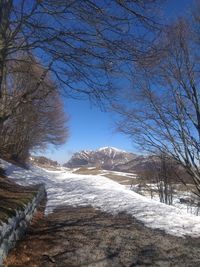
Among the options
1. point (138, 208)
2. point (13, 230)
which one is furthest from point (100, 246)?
point (138, 208)

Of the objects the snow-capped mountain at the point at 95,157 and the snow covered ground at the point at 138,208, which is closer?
the snow covered ground at the point at 138,208

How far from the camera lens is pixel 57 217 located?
374 inches

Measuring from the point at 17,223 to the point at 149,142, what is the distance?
417cm

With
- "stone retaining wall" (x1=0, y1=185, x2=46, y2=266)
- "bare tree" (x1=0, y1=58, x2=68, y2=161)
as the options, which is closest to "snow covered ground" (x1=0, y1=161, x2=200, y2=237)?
"stone retaining wall" (x1=0, y1=185, x2=46, y2=266)

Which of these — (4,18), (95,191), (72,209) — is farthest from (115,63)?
(95,191)

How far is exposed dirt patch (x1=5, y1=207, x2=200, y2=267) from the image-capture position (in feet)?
18.9

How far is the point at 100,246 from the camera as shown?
659 centimetres

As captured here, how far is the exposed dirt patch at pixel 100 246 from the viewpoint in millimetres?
5766

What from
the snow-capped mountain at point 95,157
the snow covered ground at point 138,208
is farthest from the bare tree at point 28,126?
the snow-capped mountain at point 95,157

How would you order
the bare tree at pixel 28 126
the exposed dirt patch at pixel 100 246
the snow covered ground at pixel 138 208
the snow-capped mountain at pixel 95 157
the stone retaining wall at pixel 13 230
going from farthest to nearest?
the snow-capped mountain at pixel 95 157 → the bare tree at pixel 28 126 → the snow covered ground at pixel 138 208 → the exposed dirt patch at pixel 100 246 → the stone retaining wall at pixel 13 230

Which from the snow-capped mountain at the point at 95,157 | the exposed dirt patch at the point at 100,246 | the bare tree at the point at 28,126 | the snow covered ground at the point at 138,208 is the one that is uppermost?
the snow-capped mountain at the point at 95,157

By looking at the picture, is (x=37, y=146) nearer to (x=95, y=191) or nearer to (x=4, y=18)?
(x=95, y=191)

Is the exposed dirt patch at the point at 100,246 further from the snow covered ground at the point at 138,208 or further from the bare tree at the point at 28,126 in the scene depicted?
the bare tree at the point at 28,126

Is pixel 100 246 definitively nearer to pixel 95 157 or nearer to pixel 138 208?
pixel 138 208
